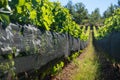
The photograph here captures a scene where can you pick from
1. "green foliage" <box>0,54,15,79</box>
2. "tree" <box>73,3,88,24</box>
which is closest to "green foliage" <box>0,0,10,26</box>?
"green foliage" <box>0,54,15,79</box>

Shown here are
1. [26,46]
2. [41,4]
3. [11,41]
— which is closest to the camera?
[11,41]

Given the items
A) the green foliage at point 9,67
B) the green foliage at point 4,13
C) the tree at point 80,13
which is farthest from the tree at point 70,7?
the green foliage at point 4,13

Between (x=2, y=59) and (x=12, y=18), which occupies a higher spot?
(x=12, y=18)

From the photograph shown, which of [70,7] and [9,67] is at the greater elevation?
[70,7]

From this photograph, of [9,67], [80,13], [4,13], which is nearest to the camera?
[4,13]

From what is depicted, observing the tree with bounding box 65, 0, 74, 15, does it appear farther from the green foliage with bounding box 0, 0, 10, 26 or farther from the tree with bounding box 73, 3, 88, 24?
the green foliage with bounding box 0, 0, 10, 26

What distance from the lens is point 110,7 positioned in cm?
12469

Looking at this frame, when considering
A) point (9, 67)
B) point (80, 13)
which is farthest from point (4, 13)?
point (80, 13)

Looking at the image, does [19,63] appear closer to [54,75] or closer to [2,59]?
[2,59]

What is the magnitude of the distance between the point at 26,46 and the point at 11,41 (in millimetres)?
779

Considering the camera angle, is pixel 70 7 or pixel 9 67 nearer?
pixel 9 67

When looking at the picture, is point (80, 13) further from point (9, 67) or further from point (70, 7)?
point (9, 67)

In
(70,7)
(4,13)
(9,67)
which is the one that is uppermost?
(70,7)

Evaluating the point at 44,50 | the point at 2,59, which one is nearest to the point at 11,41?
the point at 2,59
